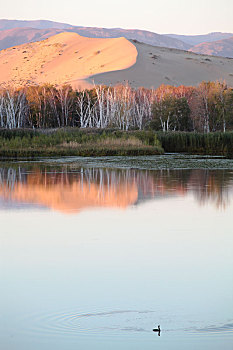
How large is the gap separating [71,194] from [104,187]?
1.80m

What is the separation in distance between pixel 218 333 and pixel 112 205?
25.2ft

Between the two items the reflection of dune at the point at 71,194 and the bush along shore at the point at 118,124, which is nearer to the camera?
the reflection of dune at the point at 71,194

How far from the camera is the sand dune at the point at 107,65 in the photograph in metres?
116

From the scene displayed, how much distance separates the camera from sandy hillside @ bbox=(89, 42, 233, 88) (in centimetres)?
11250

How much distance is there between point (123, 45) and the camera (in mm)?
137500

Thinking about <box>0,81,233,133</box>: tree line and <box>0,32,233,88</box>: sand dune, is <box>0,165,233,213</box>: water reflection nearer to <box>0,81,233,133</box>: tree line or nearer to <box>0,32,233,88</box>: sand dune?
<box>0,81,233,133</box>: tree line

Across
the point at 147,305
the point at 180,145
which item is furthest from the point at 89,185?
the point at 180,145

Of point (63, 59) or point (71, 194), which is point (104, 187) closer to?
point (71, 194)

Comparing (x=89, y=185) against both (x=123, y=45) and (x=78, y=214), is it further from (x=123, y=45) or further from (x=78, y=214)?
(x=123, y=45)

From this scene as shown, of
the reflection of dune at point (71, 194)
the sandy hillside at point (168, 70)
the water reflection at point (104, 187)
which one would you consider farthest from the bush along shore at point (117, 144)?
the sandy hillside at point (168, 70)

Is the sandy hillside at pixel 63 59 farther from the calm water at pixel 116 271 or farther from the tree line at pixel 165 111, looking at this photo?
the calm water at pixel 116 271

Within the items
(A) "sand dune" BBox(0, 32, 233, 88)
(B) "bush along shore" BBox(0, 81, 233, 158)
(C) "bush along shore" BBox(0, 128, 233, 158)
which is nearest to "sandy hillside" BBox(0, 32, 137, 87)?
(A) "sand dune" BBox(0, 32, 233, 88)

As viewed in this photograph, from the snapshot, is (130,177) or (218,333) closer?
(218,333)

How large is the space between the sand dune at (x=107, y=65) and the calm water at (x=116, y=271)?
9149 centimetres
